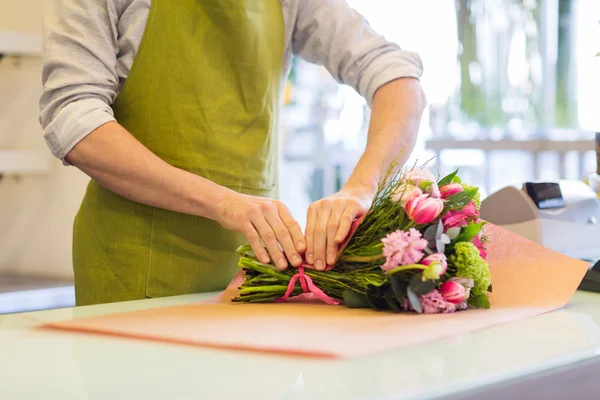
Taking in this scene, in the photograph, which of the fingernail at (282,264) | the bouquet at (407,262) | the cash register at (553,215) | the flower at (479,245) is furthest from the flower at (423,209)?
the cash register at (553,215)

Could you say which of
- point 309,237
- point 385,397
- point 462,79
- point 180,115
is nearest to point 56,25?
point 180,115

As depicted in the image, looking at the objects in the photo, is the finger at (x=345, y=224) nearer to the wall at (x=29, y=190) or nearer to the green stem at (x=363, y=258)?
the green stem at (x=363, y=258)

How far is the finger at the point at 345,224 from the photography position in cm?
106

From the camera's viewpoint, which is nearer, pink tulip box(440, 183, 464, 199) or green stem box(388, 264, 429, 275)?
green stem box(388, 264, 429, 275)

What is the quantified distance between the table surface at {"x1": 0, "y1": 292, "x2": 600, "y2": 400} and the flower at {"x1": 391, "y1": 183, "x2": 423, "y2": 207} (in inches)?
8.4

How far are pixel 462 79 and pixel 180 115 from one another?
4084mm

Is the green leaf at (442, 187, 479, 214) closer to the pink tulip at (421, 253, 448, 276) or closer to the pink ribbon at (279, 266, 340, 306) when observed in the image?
the pink tulip at (421, 253, 448, 276)

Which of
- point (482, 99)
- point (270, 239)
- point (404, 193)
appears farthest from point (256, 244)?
point (482, 99)

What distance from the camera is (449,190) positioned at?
3.45 feet

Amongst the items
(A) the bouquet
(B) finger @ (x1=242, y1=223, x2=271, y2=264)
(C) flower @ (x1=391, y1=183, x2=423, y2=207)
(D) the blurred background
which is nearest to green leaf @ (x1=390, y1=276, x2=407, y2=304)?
(A) the bouquet

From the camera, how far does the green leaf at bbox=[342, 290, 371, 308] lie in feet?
3.30

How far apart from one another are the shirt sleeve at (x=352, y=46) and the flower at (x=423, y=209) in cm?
57

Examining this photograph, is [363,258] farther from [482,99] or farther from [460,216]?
[482,99]

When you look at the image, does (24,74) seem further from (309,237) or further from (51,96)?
(309,237)
